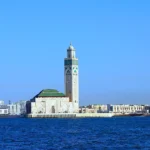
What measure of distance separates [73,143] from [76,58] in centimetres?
14576

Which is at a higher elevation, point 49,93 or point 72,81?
point 72,81

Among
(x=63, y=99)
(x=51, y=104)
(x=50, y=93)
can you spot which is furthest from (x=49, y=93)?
(x=63, y=99)

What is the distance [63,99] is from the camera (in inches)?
7298

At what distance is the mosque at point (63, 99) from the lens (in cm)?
18612

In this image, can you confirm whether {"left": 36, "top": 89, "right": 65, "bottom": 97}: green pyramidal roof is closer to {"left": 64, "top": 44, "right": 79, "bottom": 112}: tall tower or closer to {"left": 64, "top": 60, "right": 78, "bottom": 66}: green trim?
{"left": 64, "top": 44, "right": 79, "bottom": 112}: tall tower

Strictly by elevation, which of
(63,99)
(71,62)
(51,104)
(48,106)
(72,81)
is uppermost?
(71,62)

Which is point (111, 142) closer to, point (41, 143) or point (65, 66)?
point (41, 143)

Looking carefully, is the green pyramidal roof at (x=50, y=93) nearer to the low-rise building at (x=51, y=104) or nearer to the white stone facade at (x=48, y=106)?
the low-rise building at (x=51, y=104)

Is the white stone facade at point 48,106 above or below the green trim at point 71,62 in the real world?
below

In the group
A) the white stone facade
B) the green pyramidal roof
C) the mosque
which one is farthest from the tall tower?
the white stone facade

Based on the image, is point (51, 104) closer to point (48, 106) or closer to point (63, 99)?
point (48, 106)

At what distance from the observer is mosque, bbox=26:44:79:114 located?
611ft

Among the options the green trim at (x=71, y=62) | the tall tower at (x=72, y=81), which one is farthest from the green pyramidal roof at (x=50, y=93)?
the green trim at (x=71, y=62)

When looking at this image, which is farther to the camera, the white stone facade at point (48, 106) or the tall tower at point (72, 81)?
the tall tower at point (72, 81)
